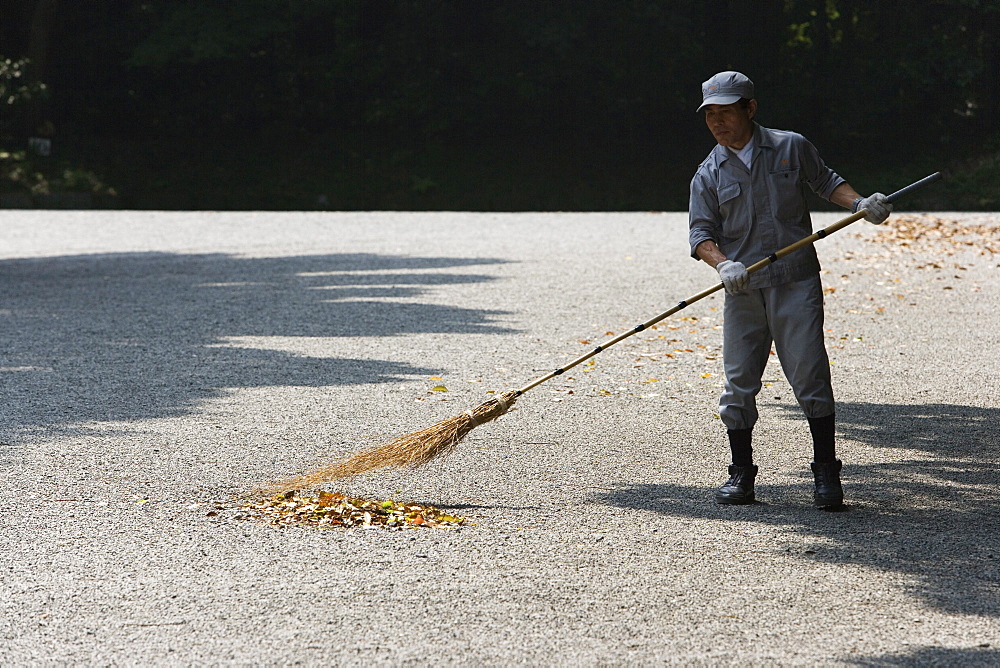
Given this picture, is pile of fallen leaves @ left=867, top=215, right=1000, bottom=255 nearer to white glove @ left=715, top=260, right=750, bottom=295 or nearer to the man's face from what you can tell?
the man's face

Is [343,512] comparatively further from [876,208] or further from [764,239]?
[876,208]

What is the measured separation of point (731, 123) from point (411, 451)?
6.33 feet

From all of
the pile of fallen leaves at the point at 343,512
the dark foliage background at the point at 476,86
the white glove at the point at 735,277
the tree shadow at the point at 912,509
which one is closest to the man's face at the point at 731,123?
the white glove at the point at 735,277

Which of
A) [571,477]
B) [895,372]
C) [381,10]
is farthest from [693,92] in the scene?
[571,477]

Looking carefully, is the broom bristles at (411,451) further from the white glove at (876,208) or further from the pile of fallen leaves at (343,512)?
the white glove at (876,208)

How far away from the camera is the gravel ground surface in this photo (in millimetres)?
3578

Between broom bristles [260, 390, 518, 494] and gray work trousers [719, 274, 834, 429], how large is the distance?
3.13 ft

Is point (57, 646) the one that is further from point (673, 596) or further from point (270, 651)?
point (673, 596)

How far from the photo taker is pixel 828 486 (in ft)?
16.1

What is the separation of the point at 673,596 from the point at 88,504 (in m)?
2.54

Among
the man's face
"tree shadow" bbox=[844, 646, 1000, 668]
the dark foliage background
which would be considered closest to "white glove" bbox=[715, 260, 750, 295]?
the man's face

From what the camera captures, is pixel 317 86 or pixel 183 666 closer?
pixel 183 666

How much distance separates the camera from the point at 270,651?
342 cm

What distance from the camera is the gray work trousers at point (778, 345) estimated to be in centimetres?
485
